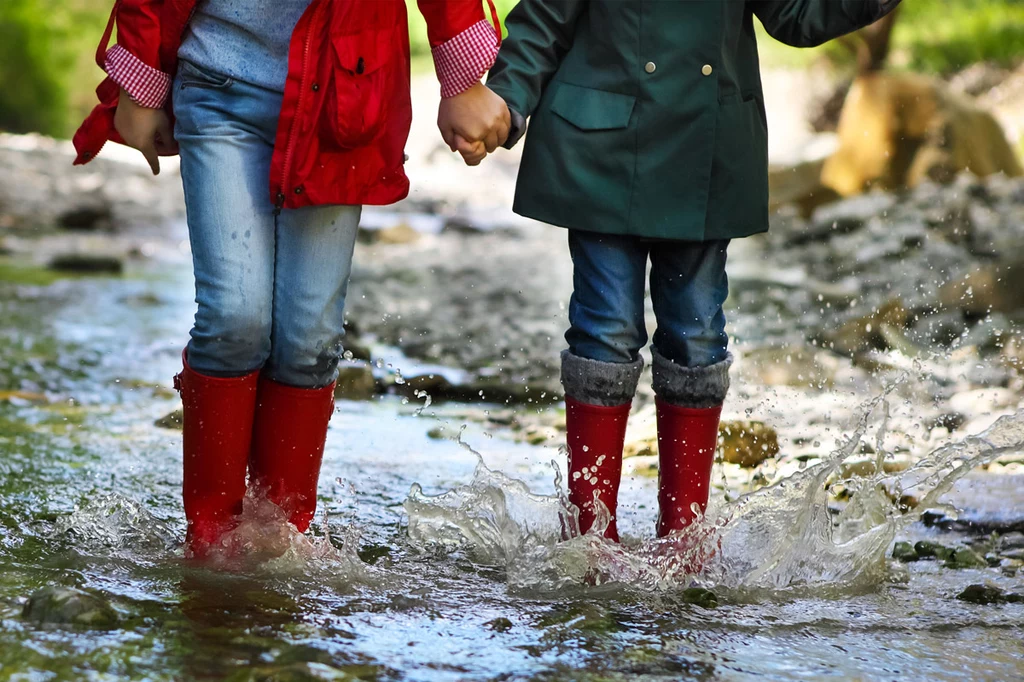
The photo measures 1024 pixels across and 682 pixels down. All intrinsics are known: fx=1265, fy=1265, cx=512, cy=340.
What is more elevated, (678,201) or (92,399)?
(678,201)

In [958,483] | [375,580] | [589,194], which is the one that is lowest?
[375,580]

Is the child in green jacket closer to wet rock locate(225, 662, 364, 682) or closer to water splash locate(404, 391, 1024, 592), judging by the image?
water splash locate(404, 391, 1024, 592)

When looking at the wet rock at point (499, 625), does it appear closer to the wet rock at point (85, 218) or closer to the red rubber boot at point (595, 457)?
the red rubber boot at point (595, 457)

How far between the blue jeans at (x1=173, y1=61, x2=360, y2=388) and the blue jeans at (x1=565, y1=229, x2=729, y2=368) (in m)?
0.48

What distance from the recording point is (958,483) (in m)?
3.35

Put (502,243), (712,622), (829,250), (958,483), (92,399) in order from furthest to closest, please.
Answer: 1. (502,243)
2. (829,250)
3. (92,399)
4. (958,483)
5. (712,622)

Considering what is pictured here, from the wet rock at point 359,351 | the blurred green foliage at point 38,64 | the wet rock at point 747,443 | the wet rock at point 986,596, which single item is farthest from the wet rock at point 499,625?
the blurred green foliage at point 38,64

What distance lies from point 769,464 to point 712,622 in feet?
4.64

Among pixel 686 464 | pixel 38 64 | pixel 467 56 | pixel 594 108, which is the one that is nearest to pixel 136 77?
pixel 467 56

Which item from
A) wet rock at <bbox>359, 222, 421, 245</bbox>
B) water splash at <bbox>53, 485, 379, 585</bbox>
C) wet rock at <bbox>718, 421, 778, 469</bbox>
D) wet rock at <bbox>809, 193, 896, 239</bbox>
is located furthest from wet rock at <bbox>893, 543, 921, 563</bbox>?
wet rock at <bbox>359, 222, 421, 245</bbox>

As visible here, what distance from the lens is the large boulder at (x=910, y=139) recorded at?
11.3 metres

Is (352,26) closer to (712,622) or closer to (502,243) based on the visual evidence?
(712,622)

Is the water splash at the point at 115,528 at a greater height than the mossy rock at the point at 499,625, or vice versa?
the water splash at the point at 115,528

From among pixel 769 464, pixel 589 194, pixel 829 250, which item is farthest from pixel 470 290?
pixel 589 194
